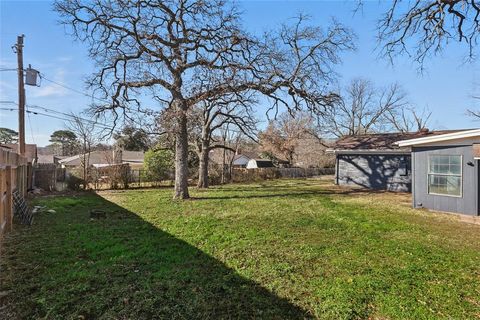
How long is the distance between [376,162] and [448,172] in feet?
24.3

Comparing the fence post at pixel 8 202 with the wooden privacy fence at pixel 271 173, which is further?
the wooden privacy fence at pixel 271 173

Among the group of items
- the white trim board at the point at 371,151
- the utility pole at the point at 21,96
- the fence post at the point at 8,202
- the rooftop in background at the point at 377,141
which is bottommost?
the fence post at the point at 8,202

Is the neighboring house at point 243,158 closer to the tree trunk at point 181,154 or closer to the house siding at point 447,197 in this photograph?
the tree trunk at point 181,154

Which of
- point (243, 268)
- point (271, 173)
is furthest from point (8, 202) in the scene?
point (271, 173)

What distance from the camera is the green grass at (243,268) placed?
323 cm

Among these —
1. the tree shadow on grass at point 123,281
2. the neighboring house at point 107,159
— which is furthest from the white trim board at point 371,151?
the neighboring house at point 107,159

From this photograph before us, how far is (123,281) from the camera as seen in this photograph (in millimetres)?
3904

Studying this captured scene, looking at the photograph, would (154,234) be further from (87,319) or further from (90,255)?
(87,319)

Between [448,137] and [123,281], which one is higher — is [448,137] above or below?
above

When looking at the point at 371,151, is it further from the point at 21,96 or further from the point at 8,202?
the point at 21,96

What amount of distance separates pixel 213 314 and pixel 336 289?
1.56 meters

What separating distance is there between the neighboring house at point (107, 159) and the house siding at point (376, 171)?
759 inches

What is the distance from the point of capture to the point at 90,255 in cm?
499

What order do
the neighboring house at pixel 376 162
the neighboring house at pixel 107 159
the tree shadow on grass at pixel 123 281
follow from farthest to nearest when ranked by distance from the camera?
1. the neighboring house at pixel 107 159
2. the neighboring house at pixel 376 162
3. the tree shadow on grass at pixel 123 281
